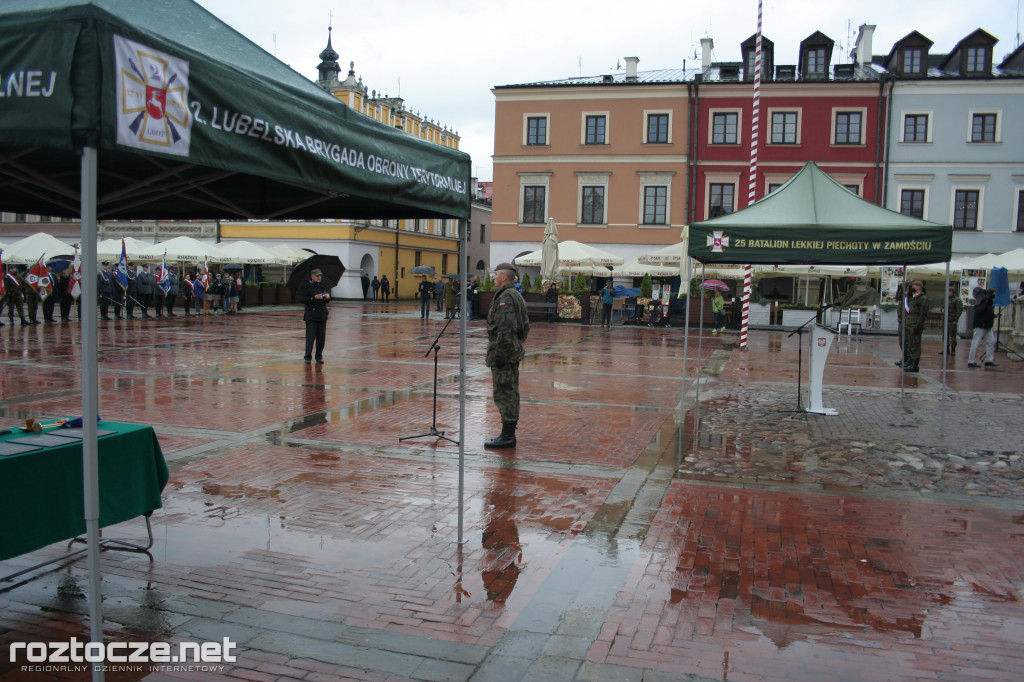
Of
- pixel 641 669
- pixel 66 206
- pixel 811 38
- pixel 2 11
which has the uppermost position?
pixel 811 38

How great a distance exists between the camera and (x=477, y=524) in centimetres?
549

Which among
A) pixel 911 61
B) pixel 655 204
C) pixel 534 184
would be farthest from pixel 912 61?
pixel 534 184

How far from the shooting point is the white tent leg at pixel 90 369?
2.73 m

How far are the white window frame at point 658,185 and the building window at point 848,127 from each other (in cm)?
776

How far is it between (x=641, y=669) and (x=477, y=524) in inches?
83.7

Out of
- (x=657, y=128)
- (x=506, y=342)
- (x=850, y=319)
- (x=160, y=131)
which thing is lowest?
(x=850, y=319)

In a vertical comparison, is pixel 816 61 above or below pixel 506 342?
above

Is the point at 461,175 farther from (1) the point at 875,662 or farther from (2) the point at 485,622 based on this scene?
(1) the point at 875,662

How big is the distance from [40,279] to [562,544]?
70.6 ft

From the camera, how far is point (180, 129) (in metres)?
3.12

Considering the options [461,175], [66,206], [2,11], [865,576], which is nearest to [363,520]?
[461,175]

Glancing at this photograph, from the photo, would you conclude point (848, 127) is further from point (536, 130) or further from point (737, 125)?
point (536, 130)
